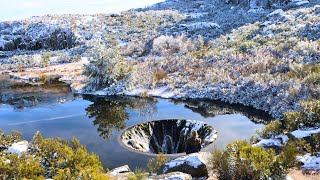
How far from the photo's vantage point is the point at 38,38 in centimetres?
7981

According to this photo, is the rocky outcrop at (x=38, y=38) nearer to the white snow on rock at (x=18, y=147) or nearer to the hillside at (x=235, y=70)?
the hillside at (x=235, y=70)

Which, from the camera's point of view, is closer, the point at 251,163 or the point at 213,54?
the point at 251,163

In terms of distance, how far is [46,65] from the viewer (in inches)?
2275

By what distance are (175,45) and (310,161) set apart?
40.6 meters


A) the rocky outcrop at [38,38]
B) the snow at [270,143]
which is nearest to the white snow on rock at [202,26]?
the rocky outcrop at [38,38]

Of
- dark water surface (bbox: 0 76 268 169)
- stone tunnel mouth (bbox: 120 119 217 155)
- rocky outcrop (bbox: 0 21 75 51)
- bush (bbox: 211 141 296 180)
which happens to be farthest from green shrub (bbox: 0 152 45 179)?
rocky outcrop (bbox: 0 21 75 51)

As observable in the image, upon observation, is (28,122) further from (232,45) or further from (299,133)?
(232,45)

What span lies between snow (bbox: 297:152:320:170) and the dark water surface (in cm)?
620

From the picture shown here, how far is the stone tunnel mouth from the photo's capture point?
21.1m

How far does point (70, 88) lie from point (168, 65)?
1133cm

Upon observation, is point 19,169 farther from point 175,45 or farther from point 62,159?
point 175,45

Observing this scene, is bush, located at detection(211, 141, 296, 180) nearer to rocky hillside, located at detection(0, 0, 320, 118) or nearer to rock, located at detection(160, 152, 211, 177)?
rock, located at detection(160, 152, 211, 177)

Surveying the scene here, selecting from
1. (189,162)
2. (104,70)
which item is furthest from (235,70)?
(189,162)

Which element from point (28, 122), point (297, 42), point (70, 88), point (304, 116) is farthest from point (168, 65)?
point (304, 116)
